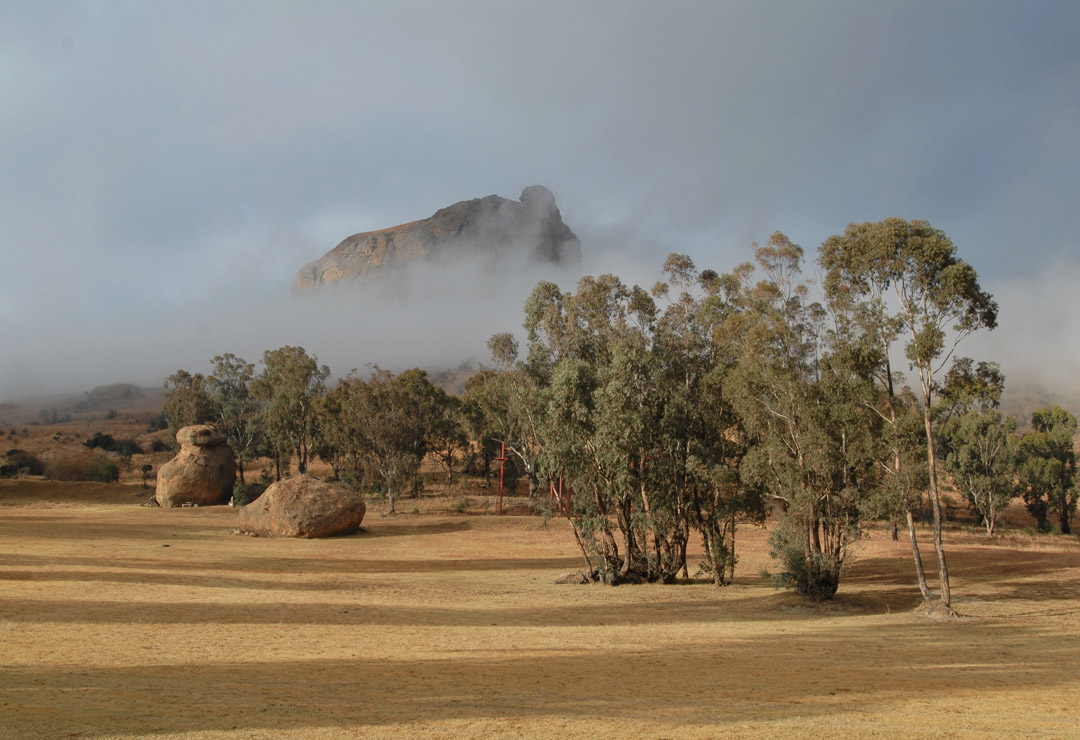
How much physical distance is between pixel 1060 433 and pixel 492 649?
7173cm

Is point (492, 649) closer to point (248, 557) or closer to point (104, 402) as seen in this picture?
point (248, 557)

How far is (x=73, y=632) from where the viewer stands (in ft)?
45.1

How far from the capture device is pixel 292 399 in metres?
68.3

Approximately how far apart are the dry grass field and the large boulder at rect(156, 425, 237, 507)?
20.1m

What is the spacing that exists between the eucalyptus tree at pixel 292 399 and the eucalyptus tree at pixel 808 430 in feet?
169

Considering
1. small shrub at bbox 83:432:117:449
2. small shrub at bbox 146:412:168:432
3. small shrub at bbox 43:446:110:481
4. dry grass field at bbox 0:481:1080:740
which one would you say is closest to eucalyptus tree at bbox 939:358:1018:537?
dry grass field at bbox 0:481:1080:740

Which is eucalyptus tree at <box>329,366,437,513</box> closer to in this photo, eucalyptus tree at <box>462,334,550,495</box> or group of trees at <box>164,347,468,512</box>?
group of trees at <box>164,347,468,512</box>

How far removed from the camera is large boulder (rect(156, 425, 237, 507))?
5197 centimetres

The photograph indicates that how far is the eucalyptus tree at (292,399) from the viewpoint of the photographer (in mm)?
68562

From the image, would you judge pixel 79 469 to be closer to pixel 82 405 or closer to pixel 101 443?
pixel 101 443

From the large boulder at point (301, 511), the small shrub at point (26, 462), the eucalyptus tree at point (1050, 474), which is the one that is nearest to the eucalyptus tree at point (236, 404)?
the small shrub at point (26, 462)

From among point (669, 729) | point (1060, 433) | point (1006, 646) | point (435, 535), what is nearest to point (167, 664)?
point (669, 729)

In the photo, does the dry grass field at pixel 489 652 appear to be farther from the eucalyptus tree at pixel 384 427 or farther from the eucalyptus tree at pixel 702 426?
the eucalyptus tree at pixel 384 427

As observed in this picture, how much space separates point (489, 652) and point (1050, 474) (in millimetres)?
66144
